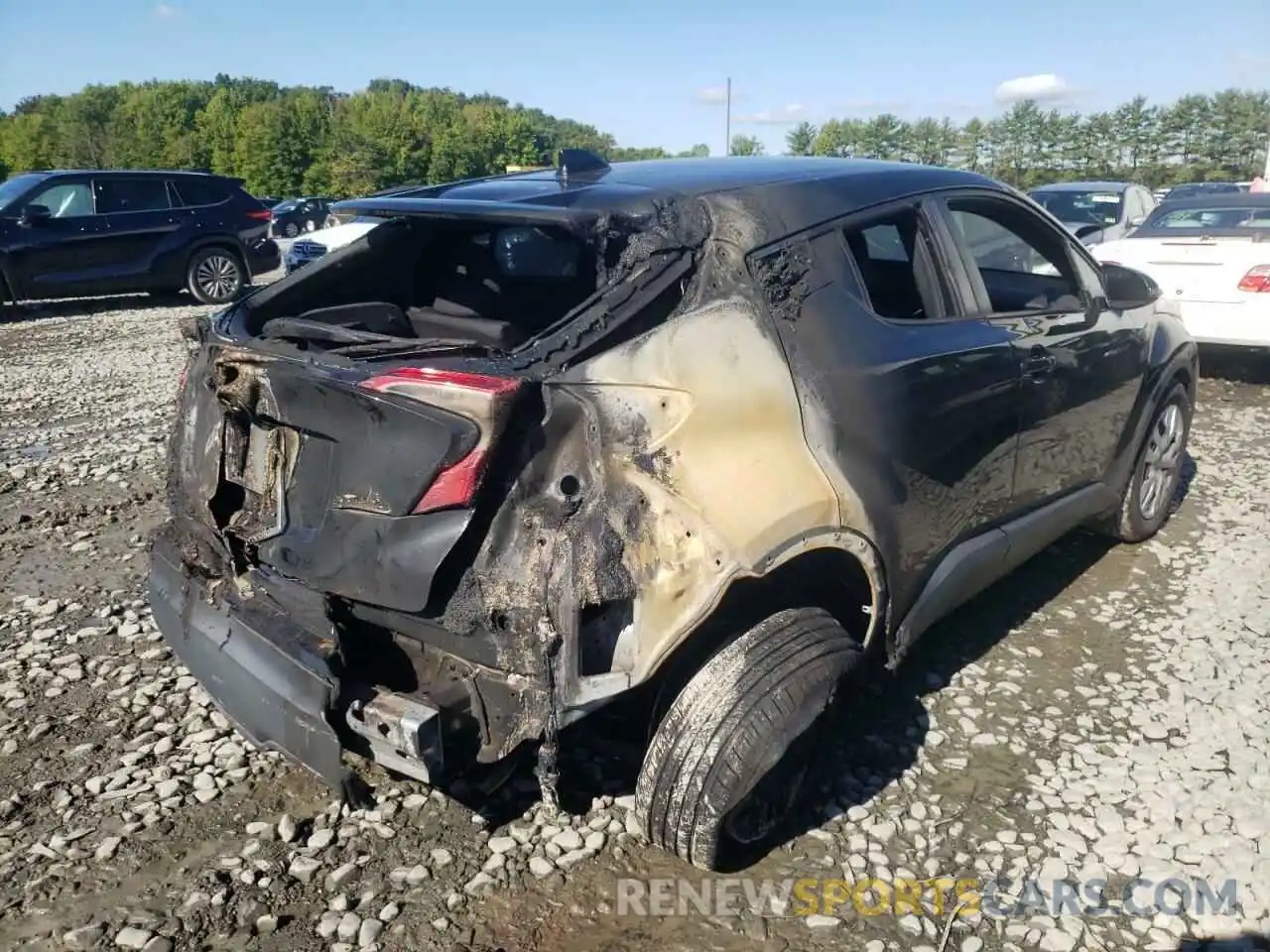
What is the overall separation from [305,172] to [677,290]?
2918 inches

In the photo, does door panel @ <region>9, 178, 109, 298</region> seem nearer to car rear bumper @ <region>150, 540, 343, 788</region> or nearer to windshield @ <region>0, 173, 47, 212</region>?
windshield @ <region>0, 173, 47, 212</region>

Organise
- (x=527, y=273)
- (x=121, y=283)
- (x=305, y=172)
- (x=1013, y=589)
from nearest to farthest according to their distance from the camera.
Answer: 1. (x=527, y=273)
2. (x=1013, y=589)
3. (x=121, y=283)
4. (x=305, y=172)

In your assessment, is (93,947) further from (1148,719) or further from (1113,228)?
(1113,228)

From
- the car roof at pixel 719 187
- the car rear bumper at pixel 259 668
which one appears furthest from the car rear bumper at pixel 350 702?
the car roof at pixel 719 187

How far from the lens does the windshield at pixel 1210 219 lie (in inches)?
305

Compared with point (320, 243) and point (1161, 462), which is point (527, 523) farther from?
point (320, 243)

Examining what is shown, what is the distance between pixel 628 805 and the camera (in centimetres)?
276

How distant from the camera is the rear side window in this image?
1252cm

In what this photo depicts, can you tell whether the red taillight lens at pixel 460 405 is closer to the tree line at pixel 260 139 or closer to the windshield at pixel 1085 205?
the windshield at pixel 1085 205

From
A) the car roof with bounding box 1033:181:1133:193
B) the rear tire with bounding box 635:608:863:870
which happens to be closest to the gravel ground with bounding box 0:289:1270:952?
the rear tire with bounding box 635:608:863:870

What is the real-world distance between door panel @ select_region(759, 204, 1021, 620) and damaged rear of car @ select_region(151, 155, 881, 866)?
130 millimetres

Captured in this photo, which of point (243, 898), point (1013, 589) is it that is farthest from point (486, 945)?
point (1013, 589)

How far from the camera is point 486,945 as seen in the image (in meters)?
2.24

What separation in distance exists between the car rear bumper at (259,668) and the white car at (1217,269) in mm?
7006
